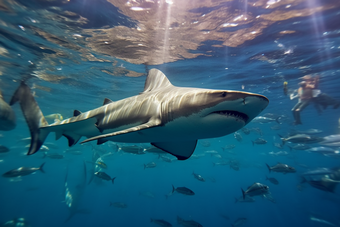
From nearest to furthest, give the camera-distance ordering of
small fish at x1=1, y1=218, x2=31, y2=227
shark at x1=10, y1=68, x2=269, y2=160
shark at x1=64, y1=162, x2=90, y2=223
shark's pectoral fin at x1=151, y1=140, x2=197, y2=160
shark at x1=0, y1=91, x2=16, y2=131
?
shark at x1=10, y1=68, x2=269, y2=160, shark's pectoral fin at x1=151, y1=140, x2=197, y2=160, shark at x1=0, y1=91, x2=16, y2=131, small fish at x1=1, y1=218, x2=31, y2=227, shark at x1=64, y1=162, x2=90, y2=223

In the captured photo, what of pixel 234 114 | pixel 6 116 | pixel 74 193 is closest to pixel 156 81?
pixel 234 114

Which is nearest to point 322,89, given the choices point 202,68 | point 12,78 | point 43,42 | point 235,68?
point 235,68

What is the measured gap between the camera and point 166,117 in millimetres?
2590

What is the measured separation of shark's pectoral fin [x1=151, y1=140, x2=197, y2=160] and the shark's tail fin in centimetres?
306

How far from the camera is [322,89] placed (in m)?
16.3

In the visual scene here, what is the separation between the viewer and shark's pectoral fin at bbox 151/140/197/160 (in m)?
3.69

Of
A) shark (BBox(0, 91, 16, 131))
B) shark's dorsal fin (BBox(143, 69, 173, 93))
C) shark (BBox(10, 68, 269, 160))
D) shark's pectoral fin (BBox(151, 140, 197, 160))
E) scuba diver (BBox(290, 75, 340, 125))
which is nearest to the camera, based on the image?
shark (BBox(10, 68, 269, 160))

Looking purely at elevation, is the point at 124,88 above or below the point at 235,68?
below

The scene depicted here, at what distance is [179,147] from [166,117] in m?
1.40

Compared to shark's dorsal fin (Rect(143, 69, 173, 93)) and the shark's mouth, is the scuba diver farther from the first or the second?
the shark's mouth

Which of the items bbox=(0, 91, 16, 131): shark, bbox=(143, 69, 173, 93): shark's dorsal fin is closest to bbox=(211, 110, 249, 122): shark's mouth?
bbox=(143, 69, 173, 93): shark's dorsal fin

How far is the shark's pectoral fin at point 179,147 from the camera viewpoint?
3692mm

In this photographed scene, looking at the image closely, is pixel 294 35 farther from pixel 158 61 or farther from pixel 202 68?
pixel 158 61

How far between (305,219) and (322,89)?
93.1ft
